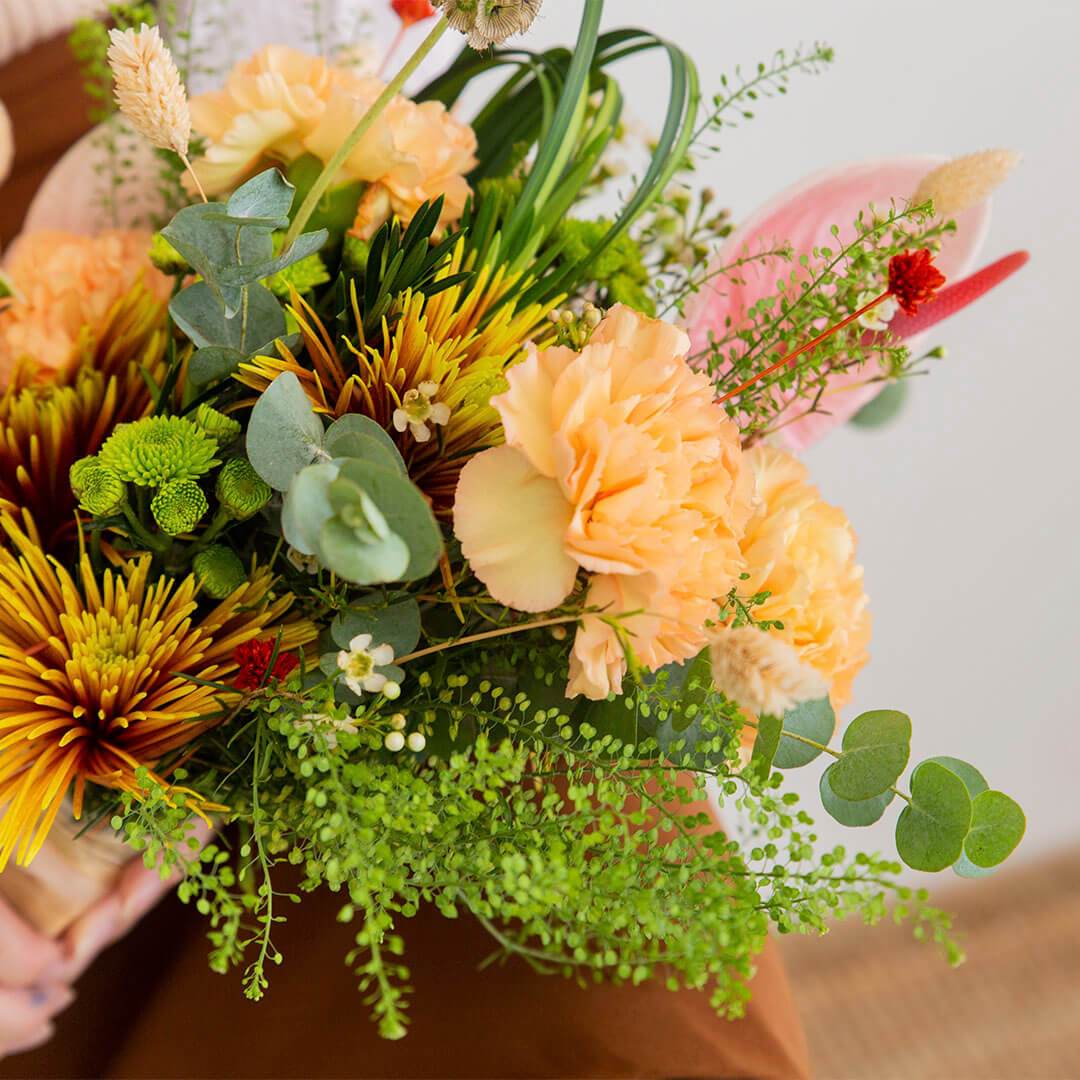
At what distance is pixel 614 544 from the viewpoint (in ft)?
0.99

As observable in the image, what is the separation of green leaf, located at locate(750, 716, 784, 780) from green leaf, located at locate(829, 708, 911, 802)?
1.1 inches

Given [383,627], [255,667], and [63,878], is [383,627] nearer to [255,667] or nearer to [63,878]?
[255,667]

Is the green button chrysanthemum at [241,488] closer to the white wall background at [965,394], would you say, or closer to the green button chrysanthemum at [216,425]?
the green button chrysanthemum at [216,425]

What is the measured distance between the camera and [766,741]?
376mm

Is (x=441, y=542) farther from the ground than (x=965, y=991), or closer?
farther from the ground

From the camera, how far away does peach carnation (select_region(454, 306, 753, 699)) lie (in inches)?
11.9

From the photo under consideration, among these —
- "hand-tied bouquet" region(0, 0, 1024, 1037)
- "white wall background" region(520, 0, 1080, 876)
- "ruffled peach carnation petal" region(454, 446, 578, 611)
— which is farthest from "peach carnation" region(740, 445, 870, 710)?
"white wall background" region(520, 0, 1080, 876)

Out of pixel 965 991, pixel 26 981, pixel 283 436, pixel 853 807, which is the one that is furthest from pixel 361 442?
pixel 965 991

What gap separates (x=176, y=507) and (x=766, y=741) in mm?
230

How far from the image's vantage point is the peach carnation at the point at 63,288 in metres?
0.45

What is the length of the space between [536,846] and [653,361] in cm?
17

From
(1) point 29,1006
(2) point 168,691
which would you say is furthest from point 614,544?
(1) point 29,1006

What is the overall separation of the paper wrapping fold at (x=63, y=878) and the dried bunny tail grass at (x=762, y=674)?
33 cm

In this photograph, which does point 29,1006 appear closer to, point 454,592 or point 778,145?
point 454,592
